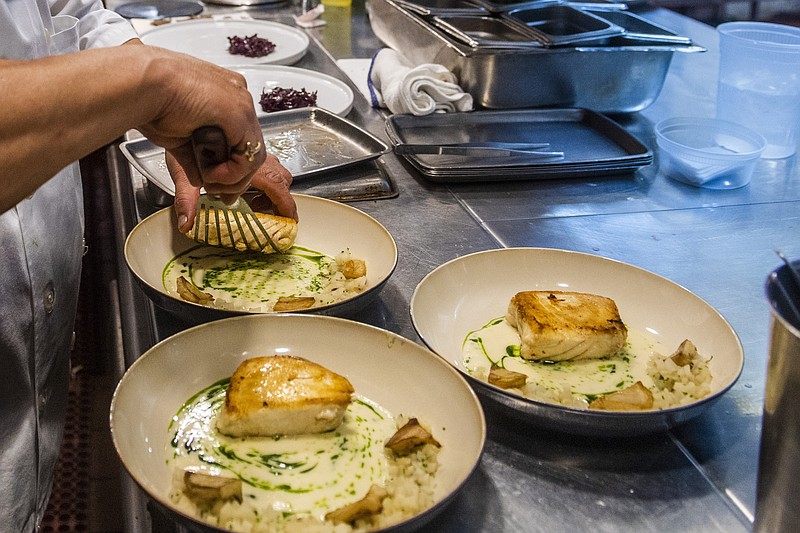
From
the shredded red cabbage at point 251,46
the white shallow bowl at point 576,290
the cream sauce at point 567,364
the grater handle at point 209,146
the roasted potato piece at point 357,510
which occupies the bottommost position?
the cream sauce at point 567,364

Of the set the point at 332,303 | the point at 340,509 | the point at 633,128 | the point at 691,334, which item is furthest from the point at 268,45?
the point at 340,509

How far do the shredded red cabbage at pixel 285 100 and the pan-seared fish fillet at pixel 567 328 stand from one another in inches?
50.8

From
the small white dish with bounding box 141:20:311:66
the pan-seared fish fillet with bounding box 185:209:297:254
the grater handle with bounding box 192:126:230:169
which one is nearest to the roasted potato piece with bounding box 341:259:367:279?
the pan-seared fish fillet with bounding box 185:209:297:254

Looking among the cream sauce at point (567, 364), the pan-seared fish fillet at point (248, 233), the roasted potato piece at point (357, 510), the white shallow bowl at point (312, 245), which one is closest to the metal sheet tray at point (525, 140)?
the white shallow bowl at point (312, 245)

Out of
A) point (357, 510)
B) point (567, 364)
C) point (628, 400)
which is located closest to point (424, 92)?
point (567, 364)

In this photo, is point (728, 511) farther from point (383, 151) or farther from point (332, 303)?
point (383, 151)

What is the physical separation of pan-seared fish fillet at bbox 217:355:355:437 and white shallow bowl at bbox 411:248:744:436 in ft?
0.60

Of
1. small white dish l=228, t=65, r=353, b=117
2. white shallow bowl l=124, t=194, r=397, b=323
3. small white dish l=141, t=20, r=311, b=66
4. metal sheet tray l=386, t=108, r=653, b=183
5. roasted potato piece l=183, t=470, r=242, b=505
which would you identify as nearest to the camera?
roasted potato piece l=183, t=470, r=242, b=505

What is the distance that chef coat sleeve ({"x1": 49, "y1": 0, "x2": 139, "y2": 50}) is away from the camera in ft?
6.03

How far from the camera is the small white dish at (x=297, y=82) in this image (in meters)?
2.45

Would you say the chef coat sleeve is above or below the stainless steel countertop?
above

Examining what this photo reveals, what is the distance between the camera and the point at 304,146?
6.55 ft

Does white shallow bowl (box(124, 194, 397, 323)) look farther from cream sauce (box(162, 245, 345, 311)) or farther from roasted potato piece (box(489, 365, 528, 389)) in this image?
roasted potato piece (box(489, 365, 528, 389))

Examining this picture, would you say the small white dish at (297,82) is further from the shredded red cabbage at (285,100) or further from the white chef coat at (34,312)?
the white chef coat at (34,312)
